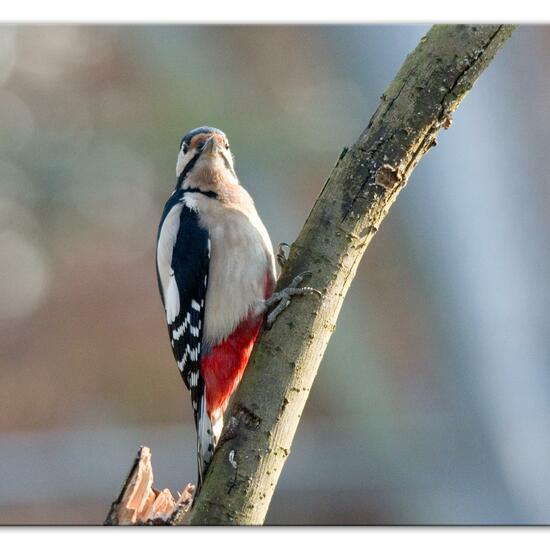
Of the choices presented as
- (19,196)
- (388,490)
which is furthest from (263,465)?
(19,196)

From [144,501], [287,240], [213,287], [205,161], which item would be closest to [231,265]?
[213,287]

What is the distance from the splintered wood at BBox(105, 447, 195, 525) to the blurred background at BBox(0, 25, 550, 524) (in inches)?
12.2

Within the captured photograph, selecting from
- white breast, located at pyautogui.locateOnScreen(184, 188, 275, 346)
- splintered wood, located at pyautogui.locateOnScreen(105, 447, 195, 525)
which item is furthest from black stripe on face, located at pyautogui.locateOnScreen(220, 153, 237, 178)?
splintered wood, located at pyautogui.locateOnScreen(105, 447, 195, 525)

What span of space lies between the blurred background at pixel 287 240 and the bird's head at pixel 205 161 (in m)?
0.28

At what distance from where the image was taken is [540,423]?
2.08 metres

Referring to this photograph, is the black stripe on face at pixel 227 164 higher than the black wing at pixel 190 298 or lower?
higher

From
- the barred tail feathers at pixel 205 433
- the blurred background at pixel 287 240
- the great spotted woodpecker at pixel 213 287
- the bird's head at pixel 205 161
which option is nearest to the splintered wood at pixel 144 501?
the barred tail feathers at pixel 205 433

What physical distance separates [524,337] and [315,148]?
0.87 meters

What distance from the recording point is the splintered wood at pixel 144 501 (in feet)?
5.11

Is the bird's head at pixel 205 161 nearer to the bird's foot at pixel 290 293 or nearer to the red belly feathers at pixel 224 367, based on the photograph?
the red belly feathers at pixel 224 367

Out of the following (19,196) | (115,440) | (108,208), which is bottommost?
(115,440)

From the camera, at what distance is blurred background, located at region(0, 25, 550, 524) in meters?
2.10

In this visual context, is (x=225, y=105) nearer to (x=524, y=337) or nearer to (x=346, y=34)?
(x=346, y=34)

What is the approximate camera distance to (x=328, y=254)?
60.8 inches
